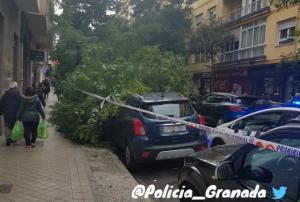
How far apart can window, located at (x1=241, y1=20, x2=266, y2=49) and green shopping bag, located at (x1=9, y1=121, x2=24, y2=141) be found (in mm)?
20910

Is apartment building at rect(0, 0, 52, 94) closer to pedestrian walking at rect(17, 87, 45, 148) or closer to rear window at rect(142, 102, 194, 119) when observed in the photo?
pedestrian walking at rect(17, 87, 45, 148)

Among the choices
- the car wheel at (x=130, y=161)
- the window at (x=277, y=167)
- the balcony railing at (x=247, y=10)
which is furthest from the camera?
the balcony railing at (x=247, y=10)

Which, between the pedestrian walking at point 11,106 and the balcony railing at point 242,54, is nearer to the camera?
the pedestrian walking at point 11,106

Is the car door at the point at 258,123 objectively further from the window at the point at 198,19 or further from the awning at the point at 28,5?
the window at the point at 198,19

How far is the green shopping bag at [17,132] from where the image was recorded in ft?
29.0

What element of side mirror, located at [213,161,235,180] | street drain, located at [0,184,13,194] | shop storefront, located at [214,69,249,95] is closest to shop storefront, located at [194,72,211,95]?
shop storefront, located at [214,69,249,95]

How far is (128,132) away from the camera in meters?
8.31

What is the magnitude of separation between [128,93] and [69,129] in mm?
1873

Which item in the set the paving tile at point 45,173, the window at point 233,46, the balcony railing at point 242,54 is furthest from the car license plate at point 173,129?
the window at point 233,46

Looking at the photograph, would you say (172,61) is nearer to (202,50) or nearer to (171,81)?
(171,81)

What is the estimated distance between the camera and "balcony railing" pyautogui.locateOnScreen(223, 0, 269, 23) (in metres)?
26.7

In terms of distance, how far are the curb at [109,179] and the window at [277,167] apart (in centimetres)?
232

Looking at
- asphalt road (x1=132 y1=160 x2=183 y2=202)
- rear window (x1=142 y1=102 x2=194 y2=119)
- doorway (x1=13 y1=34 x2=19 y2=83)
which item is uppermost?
doorway (x1=13 y1=34 x2=19 y2=83)

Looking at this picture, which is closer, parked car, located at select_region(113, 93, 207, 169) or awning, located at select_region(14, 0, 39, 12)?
parked car, located at select_region(113, 93, 207, 169)
